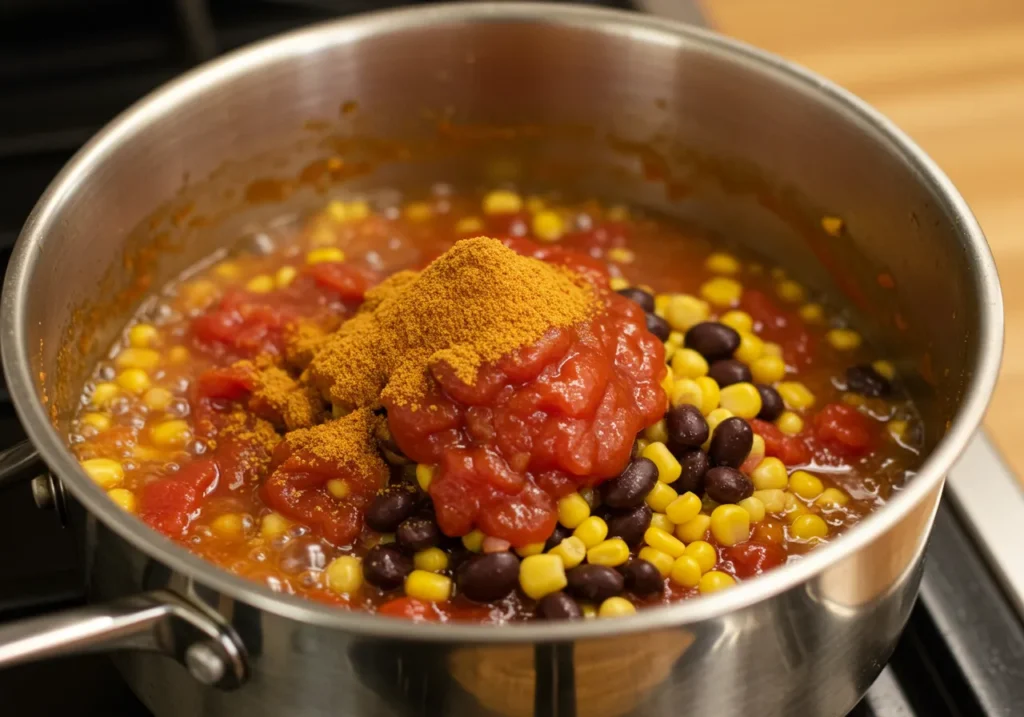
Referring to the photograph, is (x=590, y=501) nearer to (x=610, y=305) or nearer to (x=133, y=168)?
(x=610, y=305)

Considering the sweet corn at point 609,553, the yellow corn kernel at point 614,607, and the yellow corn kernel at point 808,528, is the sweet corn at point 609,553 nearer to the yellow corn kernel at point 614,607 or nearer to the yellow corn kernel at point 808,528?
Result: the yellow corn kernel at point 614,607

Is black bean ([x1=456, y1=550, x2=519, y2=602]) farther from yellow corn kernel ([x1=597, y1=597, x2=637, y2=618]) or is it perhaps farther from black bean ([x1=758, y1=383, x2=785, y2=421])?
black bean ([x1=758, y1=383, x2=785, y2=421])

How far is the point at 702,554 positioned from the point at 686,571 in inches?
1.8

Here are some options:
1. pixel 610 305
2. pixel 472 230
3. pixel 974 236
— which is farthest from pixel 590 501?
pixel 472 230

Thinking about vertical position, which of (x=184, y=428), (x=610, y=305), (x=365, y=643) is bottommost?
(x=184, y=428)

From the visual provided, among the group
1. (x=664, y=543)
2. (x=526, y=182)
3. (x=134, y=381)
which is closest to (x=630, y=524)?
(x=664, y=543)

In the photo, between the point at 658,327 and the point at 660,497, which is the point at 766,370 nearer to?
the point at 658,327

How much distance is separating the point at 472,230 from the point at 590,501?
909 mm

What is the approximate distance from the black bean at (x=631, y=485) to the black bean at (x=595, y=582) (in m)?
0.12

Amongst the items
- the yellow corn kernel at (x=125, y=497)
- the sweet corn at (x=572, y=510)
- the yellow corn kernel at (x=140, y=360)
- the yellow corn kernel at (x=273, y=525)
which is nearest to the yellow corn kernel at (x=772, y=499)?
the sweet corn at (x=572, y=510)

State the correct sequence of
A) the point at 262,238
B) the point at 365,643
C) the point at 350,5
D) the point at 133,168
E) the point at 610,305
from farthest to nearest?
1. the point at 350,5
2. the point at 262,238
3. the point at 133,168
4. the point at 610,305
5. the point at 365,643

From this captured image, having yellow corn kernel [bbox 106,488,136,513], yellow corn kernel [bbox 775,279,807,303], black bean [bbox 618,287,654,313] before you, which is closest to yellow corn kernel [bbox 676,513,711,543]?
black bean [bbox 618,287,654,313]

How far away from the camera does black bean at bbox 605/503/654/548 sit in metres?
1.73

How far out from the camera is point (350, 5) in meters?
2.85
